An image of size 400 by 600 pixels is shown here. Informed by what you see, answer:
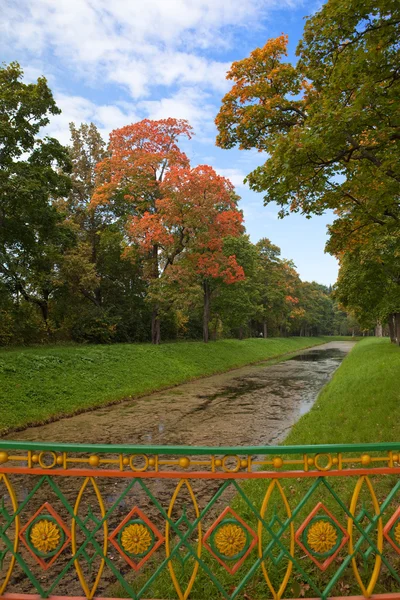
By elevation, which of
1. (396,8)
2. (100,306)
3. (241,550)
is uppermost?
(396,8)

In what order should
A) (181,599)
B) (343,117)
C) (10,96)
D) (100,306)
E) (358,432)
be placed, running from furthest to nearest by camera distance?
(100,306) < (10,96) < (358,432) < (343,117) < (181,599)

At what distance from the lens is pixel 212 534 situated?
2.67m

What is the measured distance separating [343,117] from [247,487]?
21.0ft

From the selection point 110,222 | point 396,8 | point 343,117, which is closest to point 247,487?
point 343,117

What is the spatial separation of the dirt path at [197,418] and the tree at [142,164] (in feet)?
36.4

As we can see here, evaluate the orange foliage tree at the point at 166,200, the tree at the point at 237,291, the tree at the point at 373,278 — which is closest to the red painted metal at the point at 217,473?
the tree at the point at 373,278

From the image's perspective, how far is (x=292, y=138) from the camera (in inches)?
290

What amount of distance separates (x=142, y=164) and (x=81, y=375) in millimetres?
15390

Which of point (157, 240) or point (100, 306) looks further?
point (100, 306)

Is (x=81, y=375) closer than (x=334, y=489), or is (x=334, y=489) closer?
(x=334, y=489)

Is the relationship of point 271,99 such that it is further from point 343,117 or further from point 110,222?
point 110,222

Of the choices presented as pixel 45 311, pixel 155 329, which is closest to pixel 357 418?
pixel 155 329

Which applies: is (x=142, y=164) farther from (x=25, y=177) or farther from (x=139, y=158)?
(x=25, y=177)

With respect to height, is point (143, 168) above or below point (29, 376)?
above
